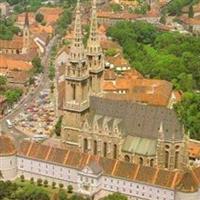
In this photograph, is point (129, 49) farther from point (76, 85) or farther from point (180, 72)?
point (76, 85)

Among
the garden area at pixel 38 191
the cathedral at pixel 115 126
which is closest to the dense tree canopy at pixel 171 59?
the cathedral at pixel 115 126

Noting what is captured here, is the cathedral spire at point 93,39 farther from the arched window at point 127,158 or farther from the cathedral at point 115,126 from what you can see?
the arched window at point 127,158

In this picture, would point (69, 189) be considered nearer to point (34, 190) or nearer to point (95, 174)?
A: point (95, 174)

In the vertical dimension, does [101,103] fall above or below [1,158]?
above

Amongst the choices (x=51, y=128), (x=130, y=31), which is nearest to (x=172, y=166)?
(x=51, y=128)

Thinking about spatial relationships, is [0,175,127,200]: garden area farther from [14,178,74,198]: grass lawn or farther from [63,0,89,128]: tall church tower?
[63,0,89,128]: tall church tower

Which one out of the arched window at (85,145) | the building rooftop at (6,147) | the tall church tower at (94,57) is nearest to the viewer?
the building rooftop at (6,147)

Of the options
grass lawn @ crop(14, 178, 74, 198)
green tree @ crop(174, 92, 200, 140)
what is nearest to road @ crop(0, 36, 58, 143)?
grass lawn @ crop(14, 178, 74, 198)
